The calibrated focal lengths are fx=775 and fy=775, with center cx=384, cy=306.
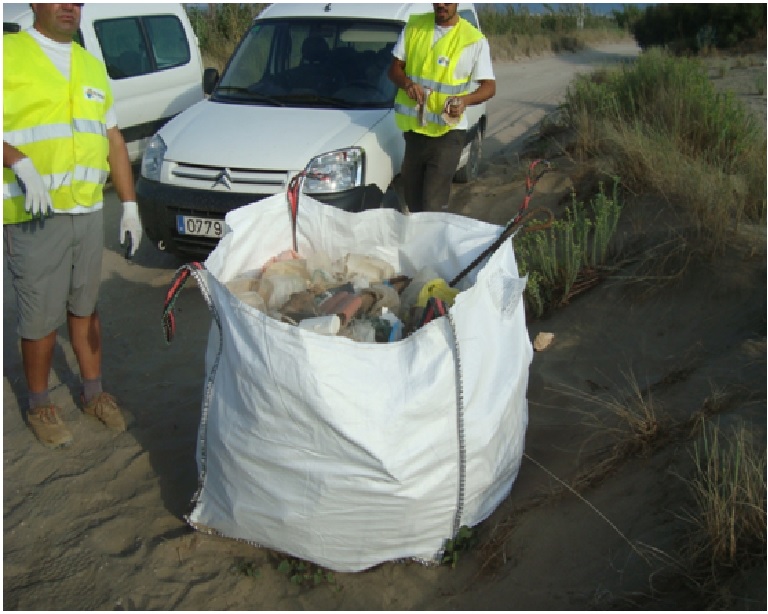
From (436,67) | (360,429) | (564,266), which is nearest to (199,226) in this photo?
(436,67)

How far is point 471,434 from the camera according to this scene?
2619 millimetres

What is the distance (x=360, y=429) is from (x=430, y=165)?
2.96m

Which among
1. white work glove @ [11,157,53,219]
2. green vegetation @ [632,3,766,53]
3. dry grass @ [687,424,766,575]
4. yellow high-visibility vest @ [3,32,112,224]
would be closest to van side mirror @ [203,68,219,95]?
yellow high-visibility vest @ [3,32,112,224]

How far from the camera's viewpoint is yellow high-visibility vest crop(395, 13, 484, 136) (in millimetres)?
4828

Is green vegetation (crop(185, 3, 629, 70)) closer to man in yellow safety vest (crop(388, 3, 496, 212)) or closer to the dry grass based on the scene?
man in yellow safety vest (crop(388, 3, 496, 212))

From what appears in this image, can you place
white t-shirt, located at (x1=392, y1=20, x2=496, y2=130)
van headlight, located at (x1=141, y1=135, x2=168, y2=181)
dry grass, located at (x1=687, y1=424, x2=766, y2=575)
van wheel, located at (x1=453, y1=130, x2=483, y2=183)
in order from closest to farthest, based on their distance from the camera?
dry grass, located at (x1=687, y1=424, x2=766, y2=575), white t-shirt, located at (x1=392, y1=20, x2=496, y2=130), van headlight, located at (x1=141, y1=135, x2=168, y2=181), van wheel, located at (x1=453, y1=130, x2=483, y2=183)

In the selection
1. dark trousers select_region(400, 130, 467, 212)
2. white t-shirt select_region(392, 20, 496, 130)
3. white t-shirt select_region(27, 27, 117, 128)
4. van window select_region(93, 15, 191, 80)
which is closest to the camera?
white t-shirt select_region(27, 27, 117, 128)

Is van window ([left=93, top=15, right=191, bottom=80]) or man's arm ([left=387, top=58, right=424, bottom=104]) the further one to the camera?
van window ([left=93, top=15, right=191, bottom=80])

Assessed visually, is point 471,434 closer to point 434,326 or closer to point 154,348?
point 434,326

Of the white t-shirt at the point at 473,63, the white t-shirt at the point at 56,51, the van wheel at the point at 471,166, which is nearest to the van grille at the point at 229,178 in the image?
the white t-shirt at the point at 473,63

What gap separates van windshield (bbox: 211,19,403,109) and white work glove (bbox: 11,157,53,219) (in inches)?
107

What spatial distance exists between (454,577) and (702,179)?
3182 millimetres

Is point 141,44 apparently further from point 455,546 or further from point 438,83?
point 455,546

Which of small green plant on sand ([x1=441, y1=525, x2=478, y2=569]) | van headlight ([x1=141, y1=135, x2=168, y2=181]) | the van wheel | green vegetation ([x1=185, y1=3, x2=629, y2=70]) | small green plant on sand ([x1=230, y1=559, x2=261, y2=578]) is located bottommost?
green vegetation ([x1=185, y1=3, x2=629, y2=70])
